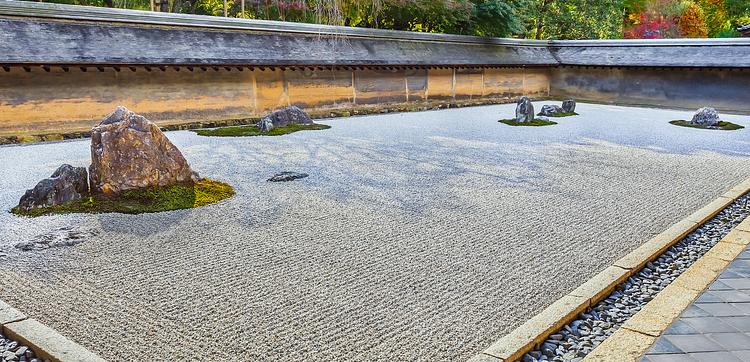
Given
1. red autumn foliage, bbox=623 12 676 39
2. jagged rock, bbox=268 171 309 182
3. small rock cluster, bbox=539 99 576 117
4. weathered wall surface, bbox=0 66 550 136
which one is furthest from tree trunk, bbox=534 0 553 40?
jagged rock, bbox=268 171 309 182

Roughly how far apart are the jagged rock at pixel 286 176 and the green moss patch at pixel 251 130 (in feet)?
14.4

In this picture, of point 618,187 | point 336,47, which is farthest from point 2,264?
point 336,47

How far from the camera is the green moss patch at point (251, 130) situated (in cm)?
1173

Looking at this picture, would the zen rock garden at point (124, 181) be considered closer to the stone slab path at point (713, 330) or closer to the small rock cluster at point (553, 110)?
the stone slab path at point (713, 330)

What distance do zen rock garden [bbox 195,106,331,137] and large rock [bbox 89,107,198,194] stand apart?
514cm

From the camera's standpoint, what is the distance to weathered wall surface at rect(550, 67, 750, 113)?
18.1 metres

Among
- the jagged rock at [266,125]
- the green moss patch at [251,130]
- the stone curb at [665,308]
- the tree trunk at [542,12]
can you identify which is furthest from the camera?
the tree trunk at [542,12]

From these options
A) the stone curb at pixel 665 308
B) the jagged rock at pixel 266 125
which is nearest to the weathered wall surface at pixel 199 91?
the jagged rock at pixel 266 125

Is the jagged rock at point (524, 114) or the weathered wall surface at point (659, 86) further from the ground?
the weathered wall surface at point (659, 86)

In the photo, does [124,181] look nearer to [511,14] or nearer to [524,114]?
[524,114]

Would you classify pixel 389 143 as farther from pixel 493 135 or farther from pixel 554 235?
pixel 554 235

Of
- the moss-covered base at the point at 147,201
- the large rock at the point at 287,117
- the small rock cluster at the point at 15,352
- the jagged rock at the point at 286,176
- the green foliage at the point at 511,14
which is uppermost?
the green foliage at the point at 511,14

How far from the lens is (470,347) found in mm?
3021

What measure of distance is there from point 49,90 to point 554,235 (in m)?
10.4
